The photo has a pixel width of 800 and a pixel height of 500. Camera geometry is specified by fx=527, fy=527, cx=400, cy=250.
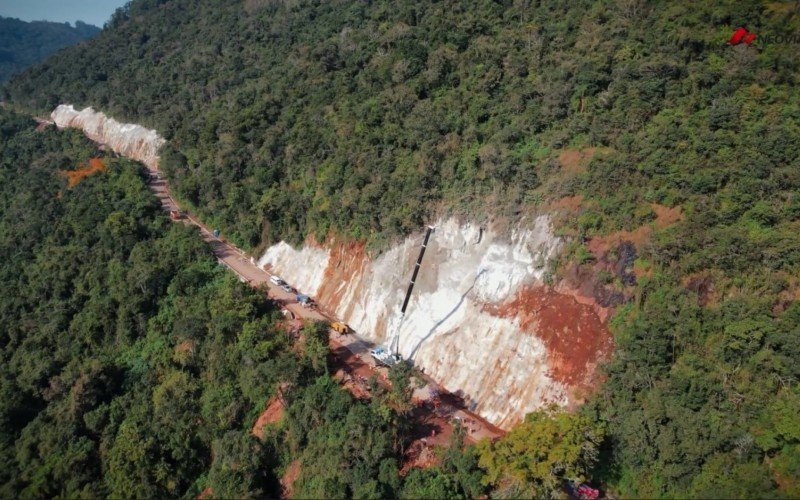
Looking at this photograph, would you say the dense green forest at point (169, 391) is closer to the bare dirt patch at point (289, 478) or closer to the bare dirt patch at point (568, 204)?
the bare dirt patch at point (289, 478)

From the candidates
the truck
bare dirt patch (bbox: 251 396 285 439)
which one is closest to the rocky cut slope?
the truck

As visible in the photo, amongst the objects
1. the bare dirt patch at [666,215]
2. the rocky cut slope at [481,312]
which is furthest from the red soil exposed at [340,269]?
the bare dirt patch at [666,215]

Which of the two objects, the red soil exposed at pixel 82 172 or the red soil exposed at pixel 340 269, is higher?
the red soil exposed at pixel 82 172

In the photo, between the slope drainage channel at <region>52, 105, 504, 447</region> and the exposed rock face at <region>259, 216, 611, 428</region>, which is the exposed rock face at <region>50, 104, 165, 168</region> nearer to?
the slope drainage channel at <region>52, 105, 504, 447</region>

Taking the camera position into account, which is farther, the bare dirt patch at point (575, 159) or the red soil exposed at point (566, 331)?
the bare dirt patch at point (575, 159)

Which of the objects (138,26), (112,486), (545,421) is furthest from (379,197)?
(138,26)

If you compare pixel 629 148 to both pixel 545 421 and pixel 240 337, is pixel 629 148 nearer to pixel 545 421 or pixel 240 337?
pixel 545 421

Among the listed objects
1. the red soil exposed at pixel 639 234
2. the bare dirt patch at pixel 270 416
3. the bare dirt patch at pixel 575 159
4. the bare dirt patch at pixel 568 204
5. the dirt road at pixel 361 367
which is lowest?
the bare dirt patch at pixel 270 416
